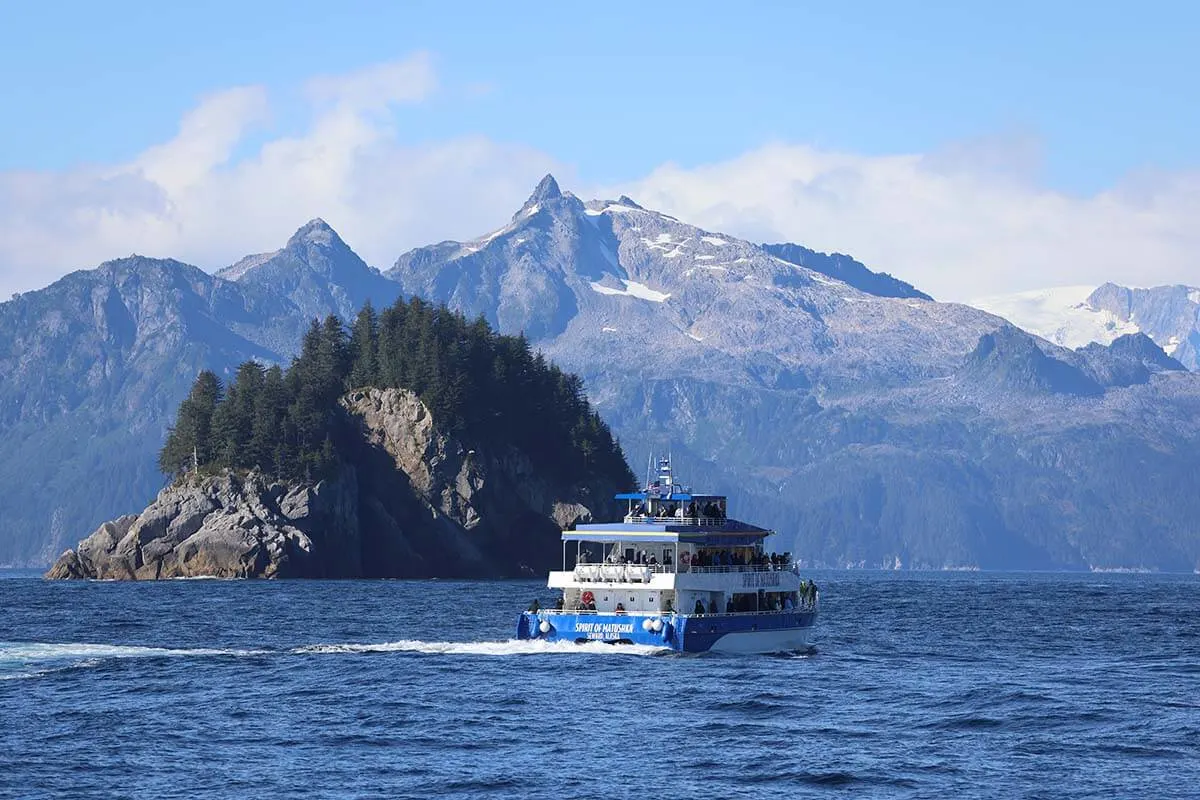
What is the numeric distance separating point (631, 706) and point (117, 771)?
24770 millimetres

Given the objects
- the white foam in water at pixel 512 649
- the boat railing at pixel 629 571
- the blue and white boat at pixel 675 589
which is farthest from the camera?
the boat railing at pixel 629 571

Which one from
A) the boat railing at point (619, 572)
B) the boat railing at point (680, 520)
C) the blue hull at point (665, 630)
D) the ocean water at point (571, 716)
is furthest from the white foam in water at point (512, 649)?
the boat railing at point (680, 520)

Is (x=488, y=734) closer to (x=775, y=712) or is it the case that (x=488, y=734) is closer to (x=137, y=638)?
(x=775, y=712)

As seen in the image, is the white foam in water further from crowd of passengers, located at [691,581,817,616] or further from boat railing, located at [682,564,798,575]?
boat railing, located at [682,564,798,575]

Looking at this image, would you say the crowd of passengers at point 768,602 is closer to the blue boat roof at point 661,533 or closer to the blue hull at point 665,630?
the blue hull at point 665,630

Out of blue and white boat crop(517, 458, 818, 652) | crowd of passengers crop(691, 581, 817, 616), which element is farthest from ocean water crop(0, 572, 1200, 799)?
crowd of passengers crop(691, 581, 817, 616)

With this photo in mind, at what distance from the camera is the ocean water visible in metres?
68.1

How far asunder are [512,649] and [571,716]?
84.9 ft

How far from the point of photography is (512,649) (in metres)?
108

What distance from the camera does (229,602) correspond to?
160500 mm

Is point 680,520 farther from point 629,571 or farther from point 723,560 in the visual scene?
point 629,571

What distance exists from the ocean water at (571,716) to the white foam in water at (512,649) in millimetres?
225

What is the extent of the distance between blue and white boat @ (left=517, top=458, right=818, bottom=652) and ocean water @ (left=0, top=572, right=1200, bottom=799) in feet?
5.05

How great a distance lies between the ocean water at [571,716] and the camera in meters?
68.1
